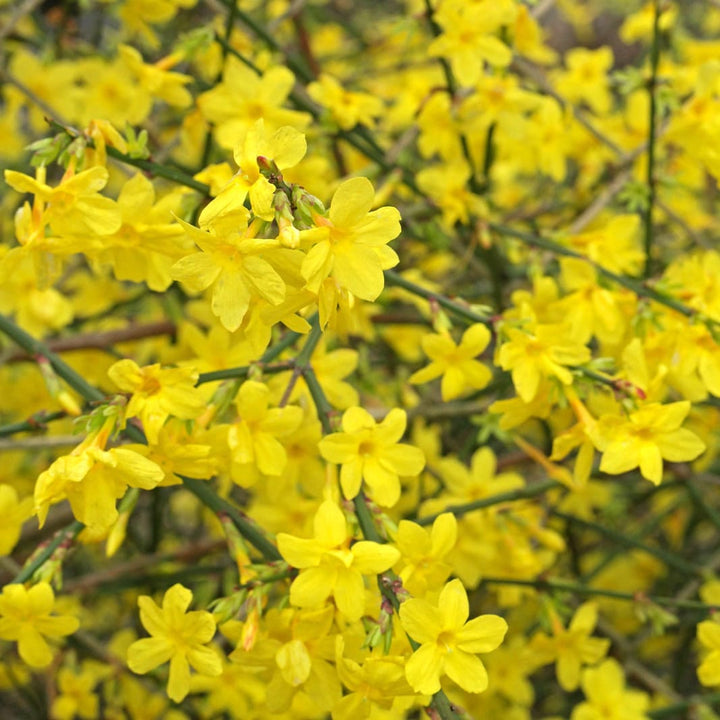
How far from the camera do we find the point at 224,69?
182 cm

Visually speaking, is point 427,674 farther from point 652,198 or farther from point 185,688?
point 652,198

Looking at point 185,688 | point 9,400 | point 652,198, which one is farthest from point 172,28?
point 185,688

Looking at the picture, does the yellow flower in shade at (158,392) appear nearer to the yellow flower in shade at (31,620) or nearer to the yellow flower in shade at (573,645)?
the yellow flower in shade at (31,620)

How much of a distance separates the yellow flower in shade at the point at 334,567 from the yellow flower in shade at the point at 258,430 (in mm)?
186

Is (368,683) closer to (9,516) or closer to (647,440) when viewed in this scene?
(647,440)

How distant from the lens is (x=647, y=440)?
136 centimetres

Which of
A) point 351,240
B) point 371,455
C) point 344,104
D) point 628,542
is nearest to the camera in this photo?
point 351,240

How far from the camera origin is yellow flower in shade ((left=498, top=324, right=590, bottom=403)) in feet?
4.47

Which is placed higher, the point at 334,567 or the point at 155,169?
the point at 155,169

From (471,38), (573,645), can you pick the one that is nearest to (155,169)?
(471,38)

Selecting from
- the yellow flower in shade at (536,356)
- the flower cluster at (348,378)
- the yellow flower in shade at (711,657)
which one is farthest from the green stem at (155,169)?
the yellow flower in shade at (711,657)

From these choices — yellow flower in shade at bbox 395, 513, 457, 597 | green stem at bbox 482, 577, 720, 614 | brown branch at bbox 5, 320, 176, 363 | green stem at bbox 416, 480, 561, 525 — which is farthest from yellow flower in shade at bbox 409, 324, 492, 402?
brown branch at bbox 5, 320, 176, 363

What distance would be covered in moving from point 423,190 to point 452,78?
0.80 feet

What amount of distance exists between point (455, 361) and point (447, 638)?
0.54m
